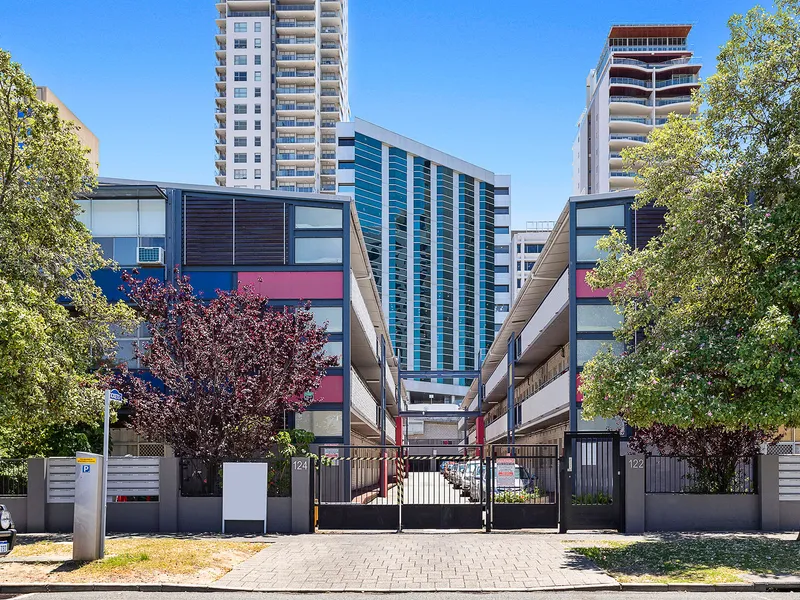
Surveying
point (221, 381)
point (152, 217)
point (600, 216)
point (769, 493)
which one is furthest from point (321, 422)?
point (769, 493)

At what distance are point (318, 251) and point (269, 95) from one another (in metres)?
85.1

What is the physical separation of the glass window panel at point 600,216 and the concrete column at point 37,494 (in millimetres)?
16352

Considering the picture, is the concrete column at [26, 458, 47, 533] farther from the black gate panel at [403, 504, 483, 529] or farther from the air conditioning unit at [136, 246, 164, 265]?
the air conditioning unit at [136, 246, 164, 265]

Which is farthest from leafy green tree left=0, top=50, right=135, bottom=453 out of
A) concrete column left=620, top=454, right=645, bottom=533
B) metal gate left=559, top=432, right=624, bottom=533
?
concrete column left=620, top=454, right=645, bottom=533

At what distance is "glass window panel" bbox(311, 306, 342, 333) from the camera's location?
28.1 metres

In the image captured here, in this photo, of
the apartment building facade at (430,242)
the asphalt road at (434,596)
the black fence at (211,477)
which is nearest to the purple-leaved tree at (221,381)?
the black fence at (211,477)

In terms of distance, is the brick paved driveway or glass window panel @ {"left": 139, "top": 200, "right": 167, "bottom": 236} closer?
the brick paved driveway

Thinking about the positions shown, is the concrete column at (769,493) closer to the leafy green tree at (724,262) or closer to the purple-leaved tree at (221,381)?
the leafy green tree at (724,262)

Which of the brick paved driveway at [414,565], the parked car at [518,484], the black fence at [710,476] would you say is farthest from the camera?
the parked car at [518,484]

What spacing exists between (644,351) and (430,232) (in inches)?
4172

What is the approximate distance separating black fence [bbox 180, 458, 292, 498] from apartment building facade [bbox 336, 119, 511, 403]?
91.0m

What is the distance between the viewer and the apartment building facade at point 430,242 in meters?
Result: 115

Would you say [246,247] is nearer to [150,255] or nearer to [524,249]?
[150,255]

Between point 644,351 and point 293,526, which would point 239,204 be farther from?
point 644,351
